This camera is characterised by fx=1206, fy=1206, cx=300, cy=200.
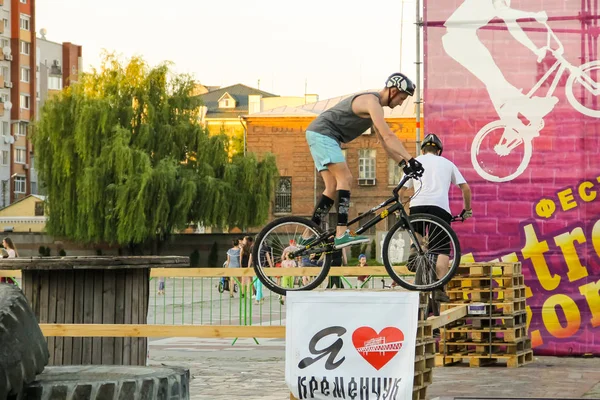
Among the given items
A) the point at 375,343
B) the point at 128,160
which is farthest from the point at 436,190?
the point at 128,160

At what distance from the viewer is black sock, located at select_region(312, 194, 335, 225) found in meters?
10.0

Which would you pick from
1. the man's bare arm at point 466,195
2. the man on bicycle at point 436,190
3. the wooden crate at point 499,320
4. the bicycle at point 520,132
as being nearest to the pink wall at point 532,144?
the bicycle at point 520,132

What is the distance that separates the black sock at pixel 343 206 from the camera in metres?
9.83

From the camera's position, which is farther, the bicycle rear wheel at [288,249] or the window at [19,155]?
the window at [19,155]

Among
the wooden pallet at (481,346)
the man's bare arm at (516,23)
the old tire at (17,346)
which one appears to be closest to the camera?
the old tire at (17,346)

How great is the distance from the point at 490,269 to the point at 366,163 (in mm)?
65818

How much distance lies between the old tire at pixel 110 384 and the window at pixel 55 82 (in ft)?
368

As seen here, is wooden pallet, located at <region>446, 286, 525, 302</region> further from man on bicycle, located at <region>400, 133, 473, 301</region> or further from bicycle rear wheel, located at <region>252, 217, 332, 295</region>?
bicycle rear wheel, located at <region>252, 217, 332, 295</region>

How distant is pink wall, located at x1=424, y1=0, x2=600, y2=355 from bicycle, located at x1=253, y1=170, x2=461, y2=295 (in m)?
4.38

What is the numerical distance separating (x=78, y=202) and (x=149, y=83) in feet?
20.3

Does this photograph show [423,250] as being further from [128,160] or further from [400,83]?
[128,160]

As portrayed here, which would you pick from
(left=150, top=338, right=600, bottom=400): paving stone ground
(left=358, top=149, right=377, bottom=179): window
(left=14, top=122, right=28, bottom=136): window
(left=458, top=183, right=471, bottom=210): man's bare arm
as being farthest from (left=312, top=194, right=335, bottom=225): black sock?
(left=14, top=122, right=28, bottom=136): window

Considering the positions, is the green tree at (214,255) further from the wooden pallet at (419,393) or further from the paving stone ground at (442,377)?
the wooden pallet at (419,393)

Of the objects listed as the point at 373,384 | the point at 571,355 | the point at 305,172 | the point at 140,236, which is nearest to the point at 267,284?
the point at 373,384
